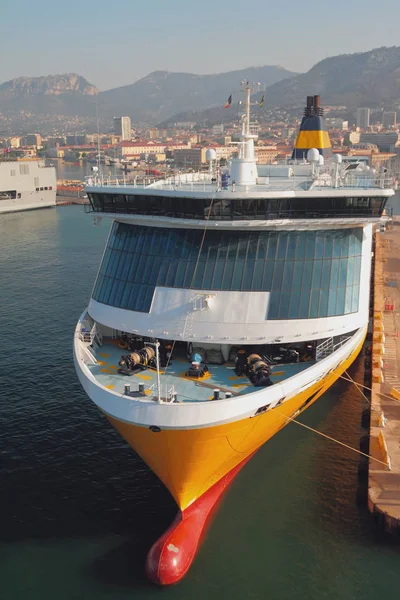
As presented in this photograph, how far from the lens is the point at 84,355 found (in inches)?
720

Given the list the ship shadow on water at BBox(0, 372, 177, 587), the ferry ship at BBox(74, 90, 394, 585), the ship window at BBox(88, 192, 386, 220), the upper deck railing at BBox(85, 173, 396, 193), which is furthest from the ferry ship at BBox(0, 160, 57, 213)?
the ship window at BBox(88, 192, 386, 220)

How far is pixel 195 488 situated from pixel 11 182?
84.0 metres

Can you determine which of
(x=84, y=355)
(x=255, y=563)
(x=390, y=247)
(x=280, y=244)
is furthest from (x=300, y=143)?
(x=255, y=563)

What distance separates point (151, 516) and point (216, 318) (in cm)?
596

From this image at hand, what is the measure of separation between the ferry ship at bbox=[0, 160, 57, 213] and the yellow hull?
81.7 meters

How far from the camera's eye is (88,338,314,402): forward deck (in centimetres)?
1608

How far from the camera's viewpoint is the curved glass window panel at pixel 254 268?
1809 centimetres

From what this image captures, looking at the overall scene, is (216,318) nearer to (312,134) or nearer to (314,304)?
(314,304)

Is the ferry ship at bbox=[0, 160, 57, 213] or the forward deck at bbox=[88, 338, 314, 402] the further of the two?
the ferry ship at bbox=[0, 160, 57, 213]

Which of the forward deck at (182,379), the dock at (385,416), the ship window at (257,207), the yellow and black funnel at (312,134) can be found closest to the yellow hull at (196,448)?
the forward deck at (182,379)

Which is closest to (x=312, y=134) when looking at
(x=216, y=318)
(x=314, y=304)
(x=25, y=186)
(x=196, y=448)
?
(x=314, y=304)

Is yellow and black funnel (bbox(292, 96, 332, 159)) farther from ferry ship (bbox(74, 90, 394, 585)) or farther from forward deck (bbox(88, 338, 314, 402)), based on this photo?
forward deck (bbox(88, 338, 314, 402))

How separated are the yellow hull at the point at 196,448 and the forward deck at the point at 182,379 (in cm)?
86

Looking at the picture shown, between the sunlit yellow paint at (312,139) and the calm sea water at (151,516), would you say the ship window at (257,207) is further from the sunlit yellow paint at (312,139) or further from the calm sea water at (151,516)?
the sunlit yellow paint at (312,139)
